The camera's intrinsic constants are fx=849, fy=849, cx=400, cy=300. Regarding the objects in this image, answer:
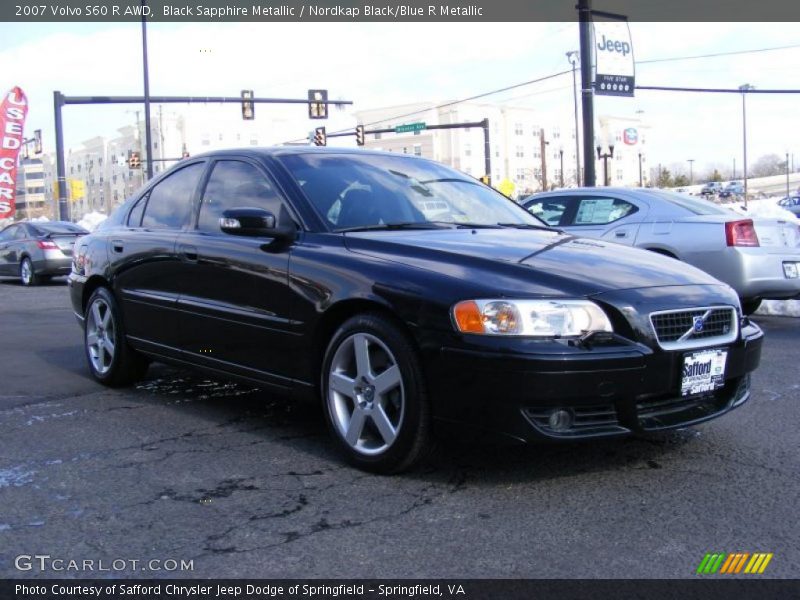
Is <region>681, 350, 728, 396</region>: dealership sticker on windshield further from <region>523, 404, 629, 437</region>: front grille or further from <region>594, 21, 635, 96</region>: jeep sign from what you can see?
<region>594, 21, 635, 96</region>: jeep sign

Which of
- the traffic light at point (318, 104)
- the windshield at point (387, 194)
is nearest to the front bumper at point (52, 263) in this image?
the windshield at point (387, 194)

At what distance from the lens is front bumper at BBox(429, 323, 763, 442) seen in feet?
11.0

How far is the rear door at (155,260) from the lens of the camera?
5219 millimetres

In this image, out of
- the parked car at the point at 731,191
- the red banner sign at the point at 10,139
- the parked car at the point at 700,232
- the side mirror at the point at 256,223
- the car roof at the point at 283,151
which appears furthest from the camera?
the parked car at the point at 731,191

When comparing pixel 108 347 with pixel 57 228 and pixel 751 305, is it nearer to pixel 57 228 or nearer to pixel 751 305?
pixel 751 305

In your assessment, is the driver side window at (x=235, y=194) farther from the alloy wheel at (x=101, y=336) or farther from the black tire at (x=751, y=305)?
the black tire at (x=751, y=305)

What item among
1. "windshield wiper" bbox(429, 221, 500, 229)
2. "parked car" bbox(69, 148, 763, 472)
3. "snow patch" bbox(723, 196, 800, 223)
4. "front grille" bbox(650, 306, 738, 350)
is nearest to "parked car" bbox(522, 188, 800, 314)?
"snow patch" bbox(723, 196, 800, 223)

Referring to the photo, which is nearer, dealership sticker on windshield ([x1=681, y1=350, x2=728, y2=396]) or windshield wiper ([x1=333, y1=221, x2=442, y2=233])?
dealership sticker on windshield ([x1=681, y1=350, x2=728, y2=396])

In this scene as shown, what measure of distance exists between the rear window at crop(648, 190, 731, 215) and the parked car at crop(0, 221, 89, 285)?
11838mm

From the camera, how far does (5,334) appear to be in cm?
900

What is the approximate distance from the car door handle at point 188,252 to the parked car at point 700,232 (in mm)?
3904

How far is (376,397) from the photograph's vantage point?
151 inches
